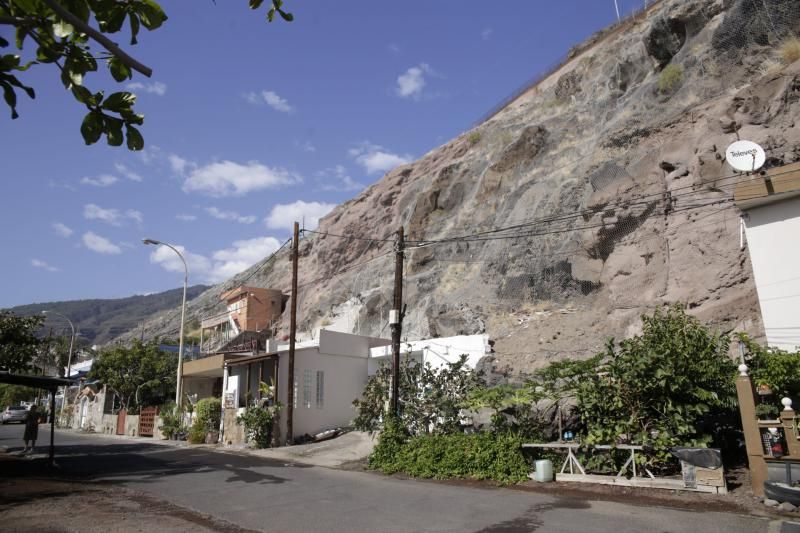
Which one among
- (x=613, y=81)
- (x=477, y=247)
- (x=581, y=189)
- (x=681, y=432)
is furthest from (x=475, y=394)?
(x=613, y=81)

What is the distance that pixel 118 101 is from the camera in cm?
305

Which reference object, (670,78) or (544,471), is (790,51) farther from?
(544,471)

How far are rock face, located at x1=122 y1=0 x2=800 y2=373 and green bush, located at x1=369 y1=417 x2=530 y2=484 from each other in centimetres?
687

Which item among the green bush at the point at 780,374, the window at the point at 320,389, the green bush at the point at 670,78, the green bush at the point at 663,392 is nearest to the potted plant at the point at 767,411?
the green bush at the point at 780,374

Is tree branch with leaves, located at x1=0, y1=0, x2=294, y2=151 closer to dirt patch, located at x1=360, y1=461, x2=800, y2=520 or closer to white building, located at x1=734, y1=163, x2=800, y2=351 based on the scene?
dirt patch, located at x1=360, y1=461, x2=800, y2=520

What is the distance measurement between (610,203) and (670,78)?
377 inches

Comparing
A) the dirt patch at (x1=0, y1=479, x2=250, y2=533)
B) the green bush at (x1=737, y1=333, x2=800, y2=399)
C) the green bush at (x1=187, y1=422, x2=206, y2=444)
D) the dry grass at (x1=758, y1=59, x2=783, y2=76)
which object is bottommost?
the dirt patch at (x1=0, y1=479, x2=250, y2=533)

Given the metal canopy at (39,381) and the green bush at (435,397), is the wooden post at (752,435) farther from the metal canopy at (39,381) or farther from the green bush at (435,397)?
the metal canopy at (39,381)

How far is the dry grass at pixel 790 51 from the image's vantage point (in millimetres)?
23891

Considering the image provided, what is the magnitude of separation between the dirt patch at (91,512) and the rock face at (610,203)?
1397cm

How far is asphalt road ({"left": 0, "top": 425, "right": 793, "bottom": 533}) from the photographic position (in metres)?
8.38

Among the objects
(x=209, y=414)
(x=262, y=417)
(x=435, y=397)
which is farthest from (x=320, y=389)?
(x=435, y=397)

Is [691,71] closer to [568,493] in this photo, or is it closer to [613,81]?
[613,81]

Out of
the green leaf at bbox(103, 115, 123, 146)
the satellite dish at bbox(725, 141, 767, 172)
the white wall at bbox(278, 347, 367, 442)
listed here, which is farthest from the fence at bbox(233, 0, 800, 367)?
the green leaf at bbox(103, 115, 123, 146)
